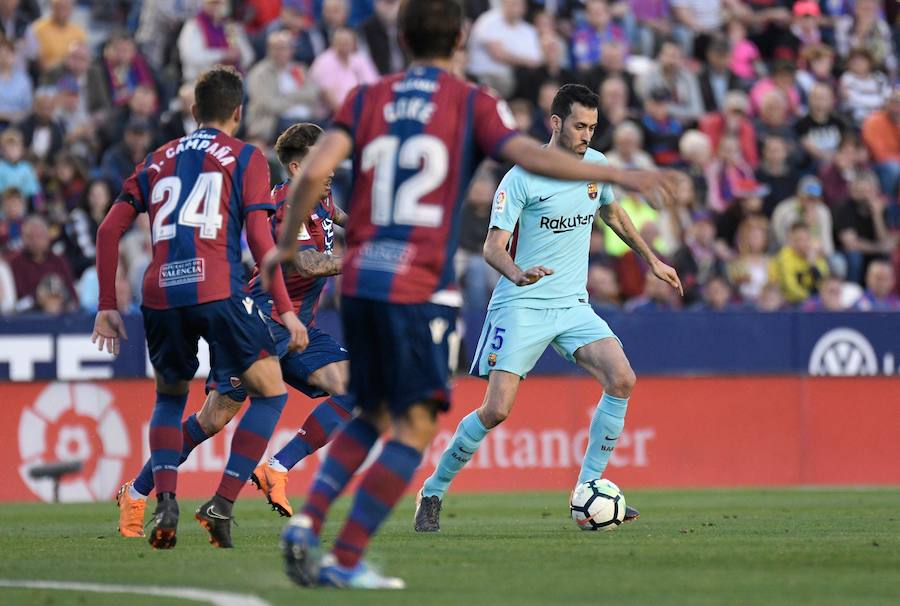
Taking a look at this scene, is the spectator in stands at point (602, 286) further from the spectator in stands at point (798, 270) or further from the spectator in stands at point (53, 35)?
the spectator in stands at point (53, 35)

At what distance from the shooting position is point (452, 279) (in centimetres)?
679

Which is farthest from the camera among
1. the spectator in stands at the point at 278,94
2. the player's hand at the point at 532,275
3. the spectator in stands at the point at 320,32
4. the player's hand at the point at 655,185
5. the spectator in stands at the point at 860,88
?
the spectator in stands at the point at 860,88

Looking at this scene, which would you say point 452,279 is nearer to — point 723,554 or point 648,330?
point 723,554

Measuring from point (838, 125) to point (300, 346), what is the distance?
15154mm

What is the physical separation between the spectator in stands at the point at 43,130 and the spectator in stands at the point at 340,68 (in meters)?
3.00

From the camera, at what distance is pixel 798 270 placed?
19.1 m

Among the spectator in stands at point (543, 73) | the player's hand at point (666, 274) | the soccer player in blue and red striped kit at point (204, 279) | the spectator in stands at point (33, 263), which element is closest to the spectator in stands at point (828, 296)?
the spectator in stands at point (543, 73)

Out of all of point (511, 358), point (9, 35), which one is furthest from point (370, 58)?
point (511, 358)

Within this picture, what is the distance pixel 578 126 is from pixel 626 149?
9.55 meters

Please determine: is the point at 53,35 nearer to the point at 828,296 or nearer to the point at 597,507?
the point at 828,296

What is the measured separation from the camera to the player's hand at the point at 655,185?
248 inches

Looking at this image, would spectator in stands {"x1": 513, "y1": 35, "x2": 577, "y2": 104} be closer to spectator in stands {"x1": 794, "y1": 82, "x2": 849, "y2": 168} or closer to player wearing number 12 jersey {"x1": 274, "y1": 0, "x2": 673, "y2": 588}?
spectator in stands {"x1": 794, "y1": 82, "x2": 849, "y2": 168}

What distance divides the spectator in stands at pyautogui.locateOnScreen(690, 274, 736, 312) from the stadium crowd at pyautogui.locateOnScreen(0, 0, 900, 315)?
37 millimetres

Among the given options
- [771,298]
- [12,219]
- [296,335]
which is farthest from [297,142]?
[771,298]
